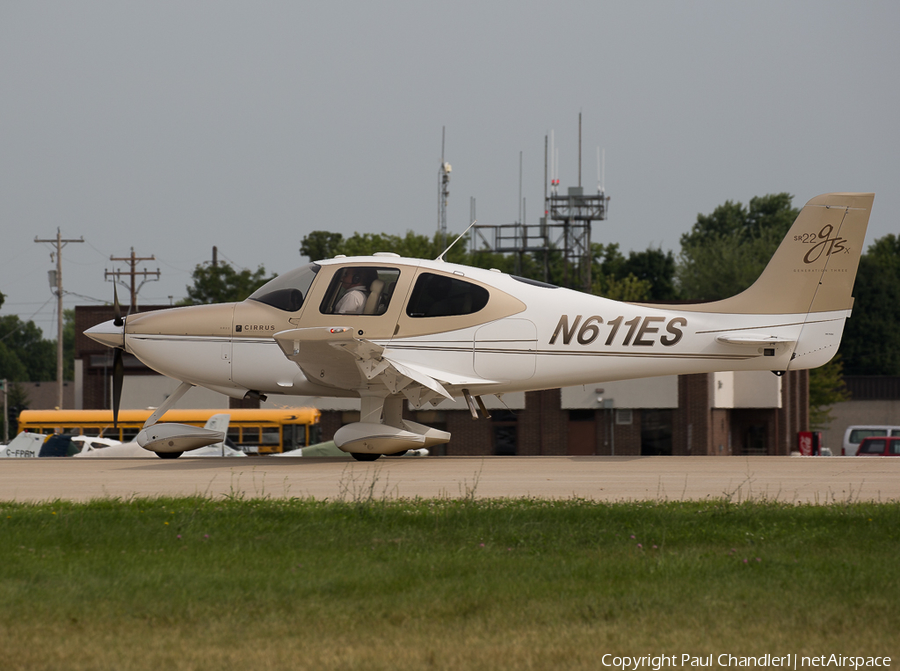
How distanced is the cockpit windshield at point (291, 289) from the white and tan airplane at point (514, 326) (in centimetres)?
2

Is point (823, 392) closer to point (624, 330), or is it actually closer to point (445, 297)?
point (624, 330)

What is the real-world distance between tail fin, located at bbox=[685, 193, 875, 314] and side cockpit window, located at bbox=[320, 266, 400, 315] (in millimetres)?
4599

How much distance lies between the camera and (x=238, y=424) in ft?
105

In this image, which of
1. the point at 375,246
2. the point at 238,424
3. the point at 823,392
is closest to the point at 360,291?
the point at 238,424

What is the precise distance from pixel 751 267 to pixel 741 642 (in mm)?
84052

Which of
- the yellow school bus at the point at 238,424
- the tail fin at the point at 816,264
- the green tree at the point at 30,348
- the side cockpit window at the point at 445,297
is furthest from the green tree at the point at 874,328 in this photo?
the green tree at the point at 30,348

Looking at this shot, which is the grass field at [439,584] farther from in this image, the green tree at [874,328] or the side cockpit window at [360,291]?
the green tree at [874,328]

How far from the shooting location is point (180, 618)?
208 inches

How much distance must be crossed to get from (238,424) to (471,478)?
2159cm

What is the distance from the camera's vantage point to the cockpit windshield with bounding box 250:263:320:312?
47.6ft

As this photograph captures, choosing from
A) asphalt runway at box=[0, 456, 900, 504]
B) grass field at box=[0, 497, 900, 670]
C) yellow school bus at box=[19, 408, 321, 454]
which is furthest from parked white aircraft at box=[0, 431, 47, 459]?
grass field at box=[0, 497, 900, 670]

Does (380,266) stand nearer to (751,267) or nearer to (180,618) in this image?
(180,618)

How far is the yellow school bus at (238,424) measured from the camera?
3206 cm

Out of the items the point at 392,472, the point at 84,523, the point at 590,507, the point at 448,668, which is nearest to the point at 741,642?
the point at 448,668
